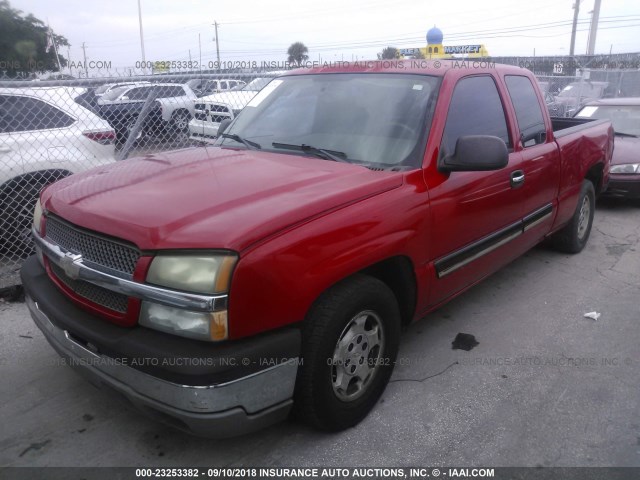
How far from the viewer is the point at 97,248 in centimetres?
233

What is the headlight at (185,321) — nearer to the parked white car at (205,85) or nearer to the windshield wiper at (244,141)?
the windshield wiper at (244,141)

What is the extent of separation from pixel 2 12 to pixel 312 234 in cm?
1404

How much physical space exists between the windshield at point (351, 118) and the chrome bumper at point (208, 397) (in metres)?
1.38

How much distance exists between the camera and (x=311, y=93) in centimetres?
360

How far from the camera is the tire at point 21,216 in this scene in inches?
189

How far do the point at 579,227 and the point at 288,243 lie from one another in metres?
4.30

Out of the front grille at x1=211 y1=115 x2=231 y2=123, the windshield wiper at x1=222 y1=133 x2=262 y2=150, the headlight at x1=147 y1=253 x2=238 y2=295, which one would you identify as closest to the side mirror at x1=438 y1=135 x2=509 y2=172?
the windshield wiper at x1=222 y1=133 x2=262 y2=150

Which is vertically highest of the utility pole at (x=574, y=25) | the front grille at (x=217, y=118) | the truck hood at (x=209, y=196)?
the utility pole at (x=574, y=25)

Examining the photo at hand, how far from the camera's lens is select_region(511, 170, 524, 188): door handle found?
364 cm

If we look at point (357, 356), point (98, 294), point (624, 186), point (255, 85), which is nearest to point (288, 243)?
point (357, 356)

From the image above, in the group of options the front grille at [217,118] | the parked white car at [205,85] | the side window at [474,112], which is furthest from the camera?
the front grille at [217,118]

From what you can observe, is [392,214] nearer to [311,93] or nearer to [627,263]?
[311,93]

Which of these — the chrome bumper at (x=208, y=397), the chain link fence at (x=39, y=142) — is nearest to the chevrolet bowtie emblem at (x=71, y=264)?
the chrome bumper at (x=208, y=397)

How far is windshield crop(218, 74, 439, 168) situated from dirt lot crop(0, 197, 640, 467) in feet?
4.59
